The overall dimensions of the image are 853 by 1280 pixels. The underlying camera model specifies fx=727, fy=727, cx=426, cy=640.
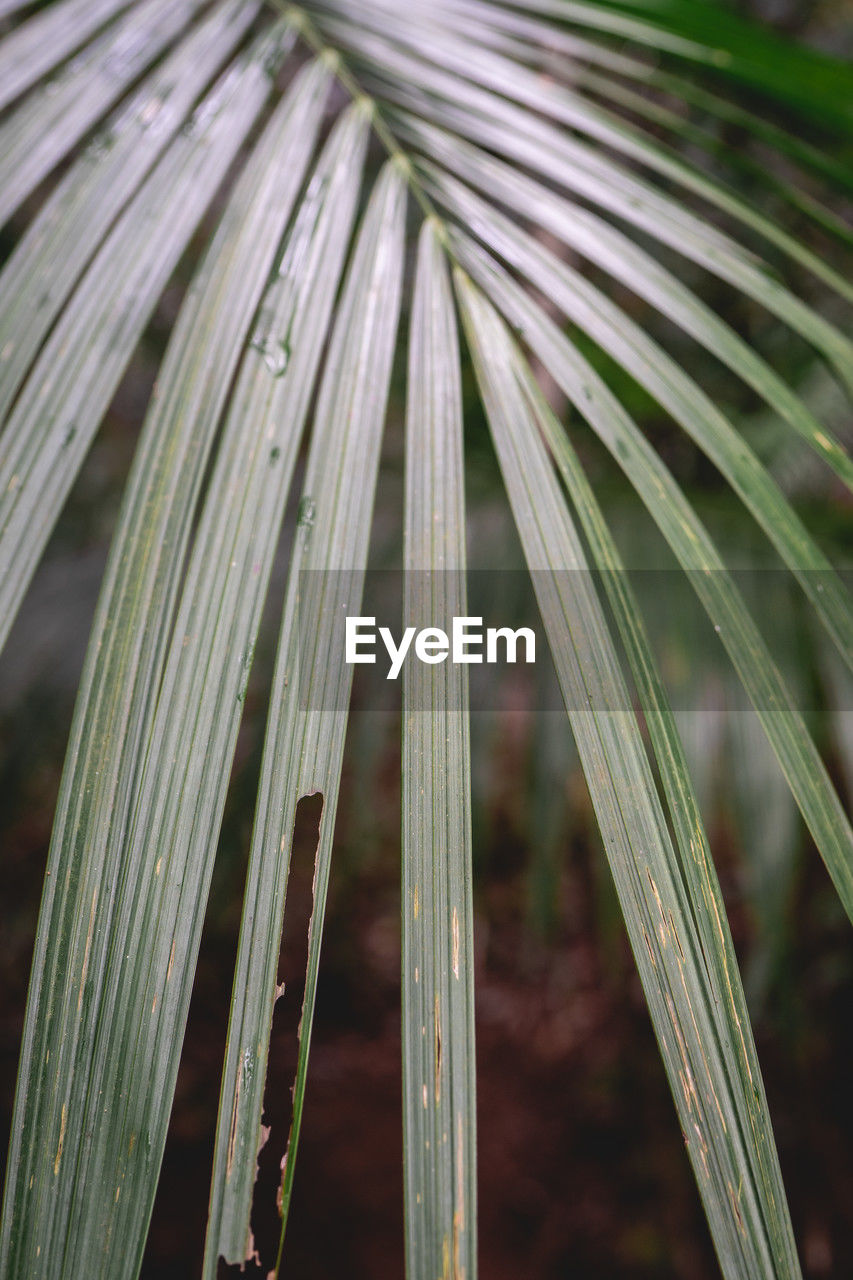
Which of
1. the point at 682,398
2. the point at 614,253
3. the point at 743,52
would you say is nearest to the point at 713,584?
the point at 682,398

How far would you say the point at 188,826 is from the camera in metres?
0.26

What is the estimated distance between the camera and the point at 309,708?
0.27 m

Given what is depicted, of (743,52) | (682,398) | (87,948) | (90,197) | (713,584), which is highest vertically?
(743,52)

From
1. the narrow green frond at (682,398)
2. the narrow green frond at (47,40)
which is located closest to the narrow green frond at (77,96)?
the narrow green frond at (47,40)

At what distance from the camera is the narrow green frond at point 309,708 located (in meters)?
0.23

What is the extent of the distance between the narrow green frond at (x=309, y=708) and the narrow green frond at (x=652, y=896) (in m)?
0.08

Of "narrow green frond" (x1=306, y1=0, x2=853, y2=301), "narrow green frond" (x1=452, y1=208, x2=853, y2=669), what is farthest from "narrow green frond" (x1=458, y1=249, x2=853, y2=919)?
"narrow green frond" (x1=306, y1=0, x2=853, y2=301)

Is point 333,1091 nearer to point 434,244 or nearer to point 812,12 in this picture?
point 434,244

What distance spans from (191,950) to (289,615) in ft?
0.41

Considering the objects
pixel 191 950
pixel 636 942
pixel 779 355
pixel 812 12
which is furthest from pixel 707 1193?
pixel 812 12

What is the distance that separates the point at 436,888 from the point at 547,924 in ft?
1.97

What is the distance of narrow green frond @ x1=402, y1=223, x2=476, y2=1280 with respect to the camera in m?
0.22

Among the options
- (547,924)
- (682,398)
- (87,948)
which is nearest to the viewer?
(87,948)

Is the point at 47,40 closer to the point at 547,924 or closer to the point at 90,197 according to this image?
the point at 90,197
